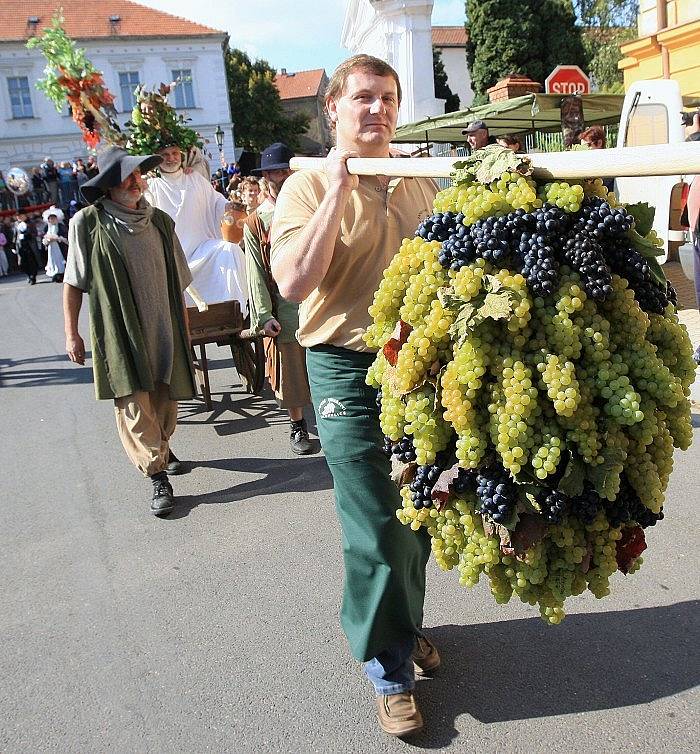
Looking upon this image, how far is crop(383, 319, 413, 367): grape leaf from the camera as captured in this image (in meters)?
1.79

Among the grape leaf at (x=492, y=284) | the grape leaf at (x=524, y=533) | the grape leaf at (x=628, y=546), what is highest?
the grape leaf at (x=492, y=284)

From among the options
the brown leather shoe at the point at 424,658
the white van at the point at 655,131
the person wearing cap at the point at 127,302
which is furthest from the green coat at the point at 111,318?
the white van at the point at 655,131

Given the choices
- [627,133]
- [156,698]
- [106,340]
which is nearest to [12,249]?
[627,133]

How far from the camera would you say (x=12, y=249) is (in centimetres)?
Result: 2273

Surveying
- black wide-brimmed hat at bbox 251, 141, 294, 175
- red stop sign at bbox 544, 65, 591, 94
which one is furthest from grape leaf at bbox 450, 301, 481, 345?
red stop sign at bbox 544, 65, 591, 94

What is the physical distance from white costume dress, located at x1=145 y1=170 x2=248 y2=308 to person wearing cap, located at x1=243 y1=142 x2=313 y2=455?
1385 millimetres

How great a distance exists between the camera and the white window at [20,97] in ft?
137

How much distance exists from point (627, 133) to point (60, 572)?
8.20 metres

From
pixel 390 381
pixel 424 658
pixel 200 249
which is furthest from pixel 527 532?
pixel 200 249

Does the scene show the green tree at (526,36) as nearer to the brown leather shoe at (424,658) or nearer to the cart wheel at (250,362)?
the cart wheel at (250,362)

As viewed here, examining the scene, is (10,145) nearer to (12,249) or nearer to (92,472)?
(12,249)

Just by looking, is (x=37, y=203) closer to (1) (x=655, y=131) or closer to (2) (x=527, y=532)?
(1) (x=655, y=131)

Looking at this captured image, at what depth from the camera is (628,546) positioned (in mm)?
1819

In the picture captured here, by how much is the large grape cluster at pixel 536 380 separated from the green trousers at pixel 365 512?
0.50 m
